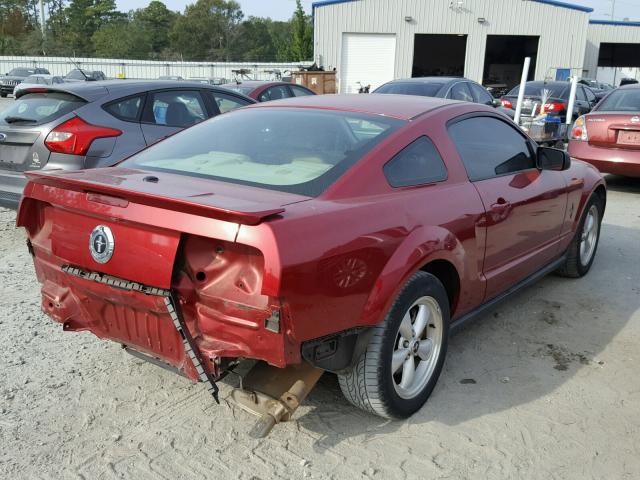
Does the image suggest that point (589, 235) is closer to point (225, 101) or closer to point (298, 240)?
point (298, 240)

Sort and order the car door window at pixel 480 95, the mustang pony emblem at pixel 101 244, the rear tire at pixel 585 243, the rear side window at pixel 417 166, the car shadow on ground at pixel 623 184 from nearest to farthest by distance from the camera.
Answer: the mustang pony emblem at pixel 101 244
the rear side window at pixel 417 166
the rear tire at pixel 585 243
the car shadow on ground at pixel 623 184
the car door window at pixel 480 95

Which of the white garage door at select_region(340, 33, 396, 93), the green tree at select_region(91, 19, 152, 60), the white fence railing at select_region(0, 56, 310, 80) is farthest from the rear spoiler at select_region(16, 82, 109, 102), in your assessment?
the green tree at select_region(91, 19, 152, 60)

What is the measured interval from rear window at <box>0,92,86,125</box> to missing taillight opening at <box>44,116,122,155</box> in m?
0.18

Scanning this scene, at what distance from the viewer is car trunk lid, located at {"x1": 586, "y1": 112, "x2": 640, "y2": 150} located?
26.7 ft

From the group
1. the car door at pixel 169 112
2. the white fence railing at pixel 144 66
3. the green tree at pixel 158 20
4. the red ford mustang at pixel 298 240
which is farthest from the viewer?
the green tree at pixel 158 20

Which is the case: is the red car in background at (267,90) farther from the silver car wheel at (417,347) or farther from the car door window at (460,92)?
the silver car wheel at (417,347)

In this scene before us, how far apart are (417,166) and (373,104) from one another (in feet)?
2.01

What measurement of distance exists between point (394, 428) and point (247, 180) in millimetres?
1400

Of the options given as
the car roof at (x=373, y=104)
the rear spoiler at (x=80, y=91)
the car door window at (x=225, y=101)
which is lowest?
the car door window at (x=225, y=101)

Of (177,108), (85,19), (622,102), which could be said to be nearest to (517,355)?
(177,108)

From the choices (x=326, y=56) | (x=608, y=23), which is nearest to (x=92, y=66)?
(x=326, y=56)

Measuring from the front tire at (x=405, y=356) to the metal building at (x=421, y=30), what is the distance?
29.7m

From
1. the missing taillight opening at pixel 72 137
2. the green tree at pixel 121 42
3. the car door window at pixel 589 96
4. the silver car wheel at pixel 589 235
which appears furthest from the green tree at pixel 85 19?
the silver car wheel at pixel 589 235

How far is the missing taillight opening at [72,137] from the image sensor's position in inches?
216
